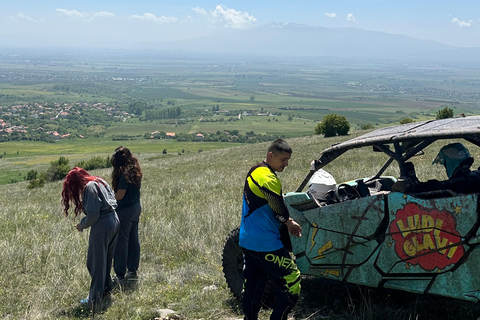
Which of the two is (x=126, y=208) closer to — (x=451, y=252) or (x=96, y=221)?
(x=96, y=221)

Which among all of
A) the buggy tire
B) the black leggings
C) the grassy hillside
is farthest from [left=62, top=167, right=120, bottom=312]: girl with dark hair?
the black leggings

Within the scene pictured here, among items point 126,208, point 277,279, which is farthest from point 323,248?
point 126,208

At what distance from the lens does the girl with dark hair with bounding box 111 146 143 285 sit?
219 inches

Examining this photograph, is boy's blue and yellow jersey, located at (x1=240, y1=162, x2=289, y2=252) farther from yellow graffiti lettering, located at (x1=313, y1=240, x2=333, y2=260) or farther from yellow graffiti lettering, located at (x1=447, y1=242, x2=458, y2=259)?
yellow graffiti lettering, located at (x1=447, y1=242, x2=458, y2=259)

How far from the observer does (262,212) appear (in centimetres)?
372

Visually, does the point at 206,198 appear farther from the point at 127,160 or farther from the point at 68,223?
the point at 127,160

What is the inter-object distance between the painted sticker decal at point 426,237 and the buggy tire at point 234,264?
1853 millimetres

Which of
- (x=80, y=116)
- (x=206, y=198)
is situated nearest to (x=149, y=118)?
(x=80, y=116)

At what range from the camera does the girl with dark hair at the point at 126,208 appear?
5.57 meters

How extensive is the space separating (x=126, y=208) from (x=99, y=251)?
801mm

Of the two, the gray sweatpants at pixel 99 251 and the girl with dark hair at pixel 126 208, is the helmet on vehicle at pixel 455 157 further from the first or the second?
the gray sweatpants at pixel 99 251

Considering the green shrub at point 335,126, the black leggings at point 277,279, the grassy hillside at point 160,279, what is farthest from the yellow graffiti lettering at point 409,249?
the green shrub at point 335,126

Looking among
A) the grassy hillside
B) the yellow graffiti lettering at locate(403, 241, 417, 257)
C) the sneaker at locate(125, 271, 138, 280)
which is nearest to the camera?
the yellow graffiti lettering at locate(403, 241, 417, 257)

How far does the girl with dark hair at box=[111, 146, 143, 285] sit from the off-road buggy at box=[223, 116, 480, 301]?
2.33 meters
